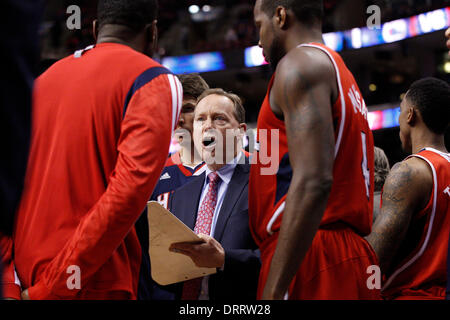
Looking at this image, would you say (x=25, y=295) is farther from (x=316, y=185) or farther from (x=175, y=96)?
(x=316, y=185)

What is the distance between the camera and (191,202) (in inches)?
107

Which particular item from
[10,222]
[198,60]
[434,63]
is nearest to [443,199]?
[10,222]

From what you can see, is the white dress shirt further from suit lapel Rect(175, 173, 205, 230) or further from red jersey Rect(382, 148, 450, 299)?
red jersey Rect(382, 148, 450, 299)

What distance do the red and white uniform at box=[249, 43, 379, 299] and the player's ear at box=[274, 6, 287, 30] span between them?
0.14 m

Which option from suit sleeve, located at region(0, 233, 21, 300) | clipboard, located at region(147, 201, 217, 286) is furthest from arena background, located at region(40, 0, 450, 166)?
suit sleeve, located at region(0, 233, 21, 300)

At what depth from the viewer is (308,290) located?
5.63ft

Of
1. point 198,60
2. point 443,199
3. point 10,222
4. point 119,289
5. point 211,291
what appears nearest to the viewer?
point 10,222

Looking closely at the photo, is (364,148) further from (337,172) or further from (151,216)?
(151,216)

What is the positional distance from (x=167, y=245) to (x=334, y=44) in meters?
13.9

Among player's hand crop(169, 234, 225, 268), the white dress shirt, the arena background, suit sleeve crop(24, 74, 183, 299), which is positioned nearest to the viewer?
suit sleeve crop(24, 74, 183, 299)

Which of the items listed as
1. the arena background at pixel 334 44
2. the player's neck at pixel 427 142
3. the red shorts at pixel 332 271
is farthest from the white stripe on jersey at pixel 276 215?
the arena background at pixel 334 44

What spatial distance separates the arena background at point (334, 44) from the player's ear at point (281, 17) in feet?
37.5

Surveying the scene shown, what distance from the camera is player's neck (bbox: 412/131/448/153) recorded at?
292cm

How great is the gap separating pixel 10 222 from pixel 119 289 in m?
0.72
